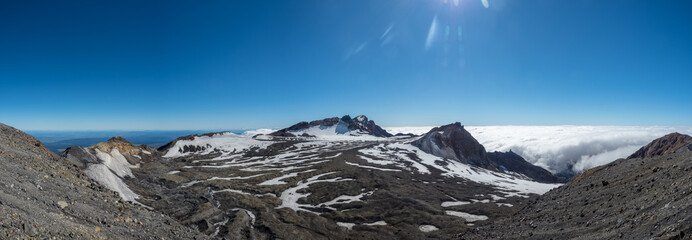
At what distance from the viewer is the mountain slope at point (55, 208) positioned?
14.5m

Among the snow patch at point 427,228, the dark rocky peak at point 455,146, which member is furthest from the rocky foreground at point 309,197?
the dark rocky peak at point 455,146

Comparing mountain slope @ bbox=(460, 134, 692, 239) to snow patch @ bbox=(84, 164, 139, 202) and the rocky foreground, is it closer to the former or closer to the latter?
the rocky foreground

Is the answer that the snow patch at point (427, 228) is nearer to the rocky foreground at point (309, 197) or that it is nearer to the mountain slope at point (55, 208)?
the rocky foreground at point (309, 197)

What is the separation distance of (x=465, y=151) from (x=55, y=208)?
164 m

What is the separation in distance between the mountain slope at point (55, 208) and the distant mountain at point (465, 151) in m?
129

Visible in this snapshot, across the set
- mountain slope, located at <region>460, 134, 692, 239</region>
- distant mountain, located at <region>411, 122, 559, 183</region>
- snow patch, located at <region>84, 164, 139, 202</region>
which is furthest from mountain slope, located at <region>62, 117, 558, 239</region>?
distant mountain, located at <region>411, 122, 559, 183</region>

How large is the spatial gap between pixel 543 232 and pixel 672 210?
40.3 feet

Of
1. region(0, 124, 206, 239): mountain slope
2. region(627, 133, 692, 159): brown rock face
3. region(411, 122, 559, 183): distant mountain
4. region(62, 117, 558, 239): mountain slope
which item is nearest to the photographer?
region(0, 124, 206, 239): mountain slope

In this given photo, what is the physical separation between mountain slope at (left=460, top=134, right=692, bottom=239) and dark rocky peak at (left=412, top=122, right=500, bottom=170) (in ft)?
313

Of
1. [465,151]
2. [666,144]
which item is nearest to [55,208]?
[465,151]

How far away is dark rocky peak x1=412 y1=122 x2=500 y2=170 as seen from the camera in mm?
142250

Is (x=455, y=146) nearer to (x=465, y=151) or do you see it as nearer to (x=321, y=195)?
(x=465, y=151)

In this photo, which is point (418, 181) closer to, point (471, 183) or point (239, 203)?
point (471, 183)

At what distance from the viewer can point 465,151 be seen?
158000 millimetres
